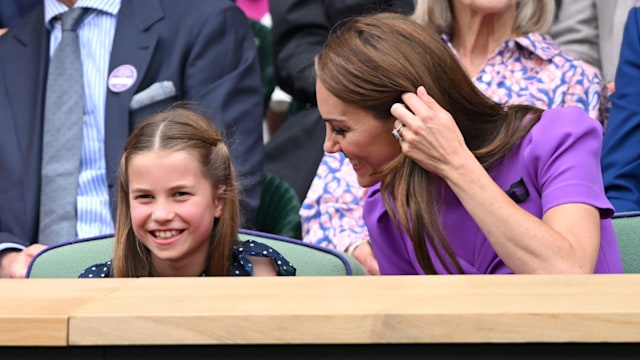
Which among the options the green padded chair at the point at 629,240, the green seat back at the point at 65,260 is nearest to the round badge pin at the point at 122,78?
the green seat back at the point at 65,260

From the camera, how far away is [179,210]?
251 cm

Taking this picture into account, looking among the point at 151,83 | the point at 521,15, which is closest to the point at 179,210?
the point at 151,83

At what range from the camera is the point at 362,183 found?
239 centimetres

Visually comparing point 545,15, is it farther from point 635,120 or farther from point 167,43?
point 167,43

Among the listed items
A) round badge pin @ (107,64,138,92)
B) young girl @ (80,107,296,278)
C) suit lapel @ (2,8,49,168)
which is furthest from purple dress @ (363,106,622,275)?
suit lapel @ (2,8,49,168)

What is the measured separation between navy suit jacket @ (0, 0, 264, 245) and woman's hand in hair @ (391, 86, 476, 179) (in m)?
1.01

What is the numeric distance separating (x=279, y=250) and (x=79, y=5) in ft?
4.56

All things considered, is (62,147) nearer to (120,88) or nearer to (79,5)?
(120,88)

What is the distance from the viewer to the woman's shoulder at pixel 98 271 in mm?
2365

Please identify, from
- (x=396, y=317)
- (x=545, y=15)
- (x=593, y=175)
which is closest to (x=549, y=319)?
(x=396, y=317)

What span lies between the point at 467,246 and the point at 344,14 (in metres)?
1.52

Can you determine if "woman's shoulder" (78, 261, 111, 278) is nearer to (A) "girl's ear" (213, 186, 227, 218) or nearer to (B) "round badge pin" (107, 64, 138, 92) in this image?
(A) "girl's ear" (213, 186, 227, 218)

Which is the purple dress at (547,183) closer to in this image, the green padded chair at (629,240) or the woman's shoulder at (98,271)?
the green padded chair at (629,240)

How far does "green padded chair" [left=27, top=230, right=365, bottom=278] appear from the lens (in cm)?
229
